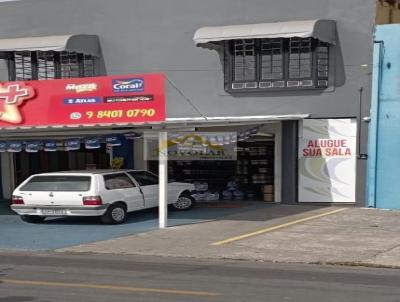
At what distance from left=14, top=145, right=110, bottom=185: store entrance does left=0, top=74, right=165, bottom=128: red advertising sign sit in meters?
5.94

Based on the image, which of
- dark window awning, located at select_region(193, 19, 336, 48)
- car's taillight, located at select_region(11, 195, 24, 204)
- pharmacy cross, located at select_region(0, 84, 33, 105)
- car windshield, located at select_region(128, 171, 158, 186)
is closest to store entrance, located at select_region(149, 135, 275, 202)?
car windshield, located at select_region(128, 171, 158, 186)

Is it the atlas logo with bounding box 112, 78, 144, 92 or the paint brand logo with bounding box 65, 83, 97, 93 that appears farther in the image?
the paint brand logo with bounding box 65, 83, 97, 93

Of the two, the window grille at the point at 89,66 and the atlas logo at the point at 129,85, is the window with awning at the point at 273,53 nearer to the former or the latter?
the atlas logo at the point at 129,85

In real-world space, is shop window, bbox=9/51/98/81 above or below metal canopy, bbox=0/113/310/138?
above

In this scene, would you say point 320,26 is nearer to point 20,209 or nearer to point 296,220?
point 296,220

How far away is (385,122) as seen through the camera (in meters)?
17.8

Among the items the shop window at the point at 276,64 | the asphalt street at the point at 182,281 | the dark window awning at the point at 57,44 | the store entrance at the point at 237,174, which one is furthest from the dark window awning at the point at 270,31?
the asphalt street at the point at 182,281

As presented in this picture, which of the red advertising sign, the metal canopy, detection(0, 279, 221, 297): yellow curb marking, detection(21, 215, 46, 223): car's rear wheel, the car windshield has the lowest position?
detection(21, 215, 46, 223): car's rear wheel

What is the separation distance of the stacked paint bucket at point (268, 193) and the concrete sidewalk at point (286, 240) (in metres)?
2.85

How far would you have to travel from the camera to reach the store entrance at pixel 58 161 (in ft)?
74.6

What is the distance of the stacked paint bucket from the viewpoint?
65.4ft

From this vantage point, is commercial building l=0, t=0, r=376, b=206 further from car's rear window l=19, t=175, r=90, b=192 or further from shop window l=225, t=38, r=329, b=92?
car's rear window l=19, t=175, r=90, b=192

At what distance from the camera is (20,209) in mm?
15836

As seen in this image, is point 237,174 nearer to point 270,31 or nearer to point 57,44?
point 270,31
